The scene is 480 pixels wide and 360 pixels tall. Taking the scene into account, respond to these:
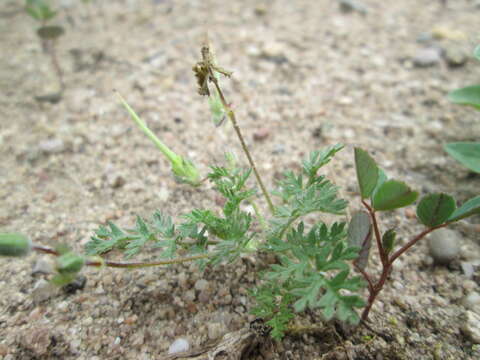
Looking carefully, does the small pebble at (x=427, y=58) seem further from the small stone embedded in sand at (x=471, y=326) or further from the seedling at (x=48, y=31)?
the seedling at (x=48, y=31)

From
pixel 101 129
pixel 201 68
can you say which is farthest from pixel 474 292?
pixel 101 129

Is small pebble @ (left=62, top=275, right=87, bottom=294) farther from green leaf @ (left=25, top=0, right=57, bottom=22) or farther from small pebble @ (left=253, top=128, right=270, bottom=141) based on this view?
green leaf @ (left=25, top=0, right=57, bottom=22)

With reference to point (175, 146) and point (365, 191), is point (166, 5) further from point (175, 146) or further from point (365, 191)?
point (365, 191)

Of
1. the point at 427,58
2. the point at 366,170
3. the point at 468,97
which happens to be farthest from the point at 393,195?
the point at 427,58

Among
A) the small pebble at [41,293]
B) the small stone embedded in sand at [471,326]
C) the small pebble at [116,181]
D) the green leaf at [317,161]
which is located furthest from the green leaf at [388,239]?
the small pebble at [116,181]

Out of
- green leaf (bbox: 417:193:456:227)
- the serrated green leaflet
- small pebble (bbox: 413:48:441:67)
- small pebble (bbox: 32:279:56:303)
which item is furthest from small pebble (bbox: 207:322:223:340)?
small pebble (bbox: 413:48:441:67)

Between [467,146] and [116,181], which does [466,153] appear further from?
[116,181]
